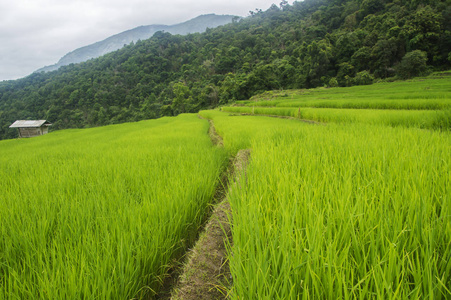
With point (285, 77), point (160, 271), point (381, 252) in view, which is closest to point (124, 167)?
point (160, 271)

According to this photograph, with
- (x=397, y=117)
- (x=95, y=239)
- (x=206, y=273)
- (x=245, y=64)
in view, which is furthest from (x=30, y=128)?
(x=245, y=64)

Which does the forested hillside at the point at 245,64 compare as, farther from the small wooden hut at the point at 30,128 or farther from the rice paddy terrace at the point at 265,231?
the rice paddy terrace at the point at 265,231

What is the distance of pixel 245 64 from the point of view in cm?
4991

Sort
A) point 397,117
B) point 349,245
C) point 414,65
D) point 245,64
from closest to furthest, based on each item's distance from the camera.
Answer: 1. point 349,245
2. point 397,117
3. point 414,65
4. point 245,64

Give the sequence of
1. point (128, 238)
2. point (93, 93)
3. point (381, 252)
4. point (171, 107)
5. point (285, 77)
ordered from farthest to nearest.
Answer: point (93, 93) → point (171, 107) → point (285, 77) → point (128, 238) → point (381, 252)

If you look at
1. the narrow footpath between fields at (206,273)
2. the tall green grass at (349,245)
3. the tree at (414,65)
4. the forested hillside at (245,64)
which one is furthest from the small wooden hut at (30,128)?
the tree at (414,65)

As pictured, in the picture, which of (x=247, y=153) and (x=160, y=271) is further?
(x=247, y=153)

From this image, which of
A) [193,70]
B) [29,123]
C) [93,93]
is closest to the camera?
[29,123]

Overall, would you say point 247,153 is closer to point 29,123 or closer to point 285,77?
point 29,123

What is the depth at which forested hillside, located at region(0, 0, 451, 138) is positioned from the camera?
90.7ft

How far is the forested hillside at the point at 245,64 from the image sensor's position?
27.7 meters

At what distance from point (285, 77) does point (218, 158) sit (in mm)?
39947

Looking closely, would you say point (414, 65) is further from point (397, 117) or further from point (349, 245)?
point (349, 245)

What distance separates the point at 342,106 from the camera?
10.6 m
